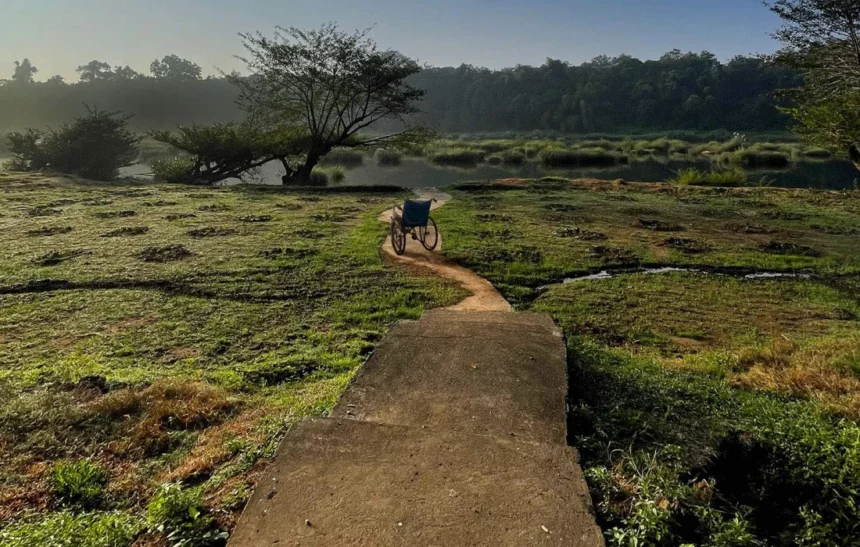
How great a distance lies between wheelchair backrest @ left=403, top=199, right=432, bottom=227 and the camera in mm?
8285

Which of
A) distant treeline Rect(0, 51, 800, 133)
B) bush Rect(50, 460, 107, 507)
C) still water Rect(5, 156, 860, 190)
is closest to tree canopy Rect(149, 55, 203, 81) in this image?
distant treeline Rect(0, 51, 800, 133)

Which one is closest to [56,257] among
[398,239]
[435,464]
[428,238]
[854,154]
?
[398,239]

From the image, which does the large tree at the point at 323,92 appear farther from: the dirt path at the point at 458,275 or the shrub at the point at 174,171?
the dirt path at the point at 458,275

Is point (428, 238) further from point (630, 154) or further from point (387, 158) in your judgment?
point (630, 154)

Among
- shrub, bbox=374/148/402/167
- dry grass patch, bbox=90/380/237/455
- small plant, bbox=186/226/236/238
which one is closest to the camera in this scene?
dry grass patch, bbox=90/380/237/455

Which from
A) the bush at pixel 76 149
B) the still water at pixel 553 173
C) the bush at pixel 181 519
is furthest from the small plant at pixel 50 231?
the bush at pixel 76 149

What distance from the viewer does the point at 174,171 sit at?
2089 cm

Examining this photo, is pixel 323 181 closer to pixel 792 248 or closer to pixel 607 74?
pixel 792 248

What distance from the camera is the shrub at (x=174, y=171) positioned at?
20812 millimetres

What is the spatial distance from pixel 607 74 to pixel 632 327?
9461 cm

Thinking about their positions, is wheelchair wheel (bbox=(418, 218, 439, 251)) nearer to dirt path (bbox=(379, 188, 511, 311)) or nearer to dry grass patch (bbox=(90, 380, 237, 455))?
dirt path (bbox=(379, 188, 511, 311))

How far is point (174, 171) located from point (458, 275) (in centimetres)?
1770

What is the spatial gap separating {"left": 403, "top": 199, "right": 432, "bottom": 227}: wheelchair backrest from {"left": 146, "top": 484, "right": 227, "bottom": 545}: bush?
6.37m

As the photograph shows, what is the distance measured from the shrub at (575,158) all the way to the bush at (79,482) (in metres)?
32.5
